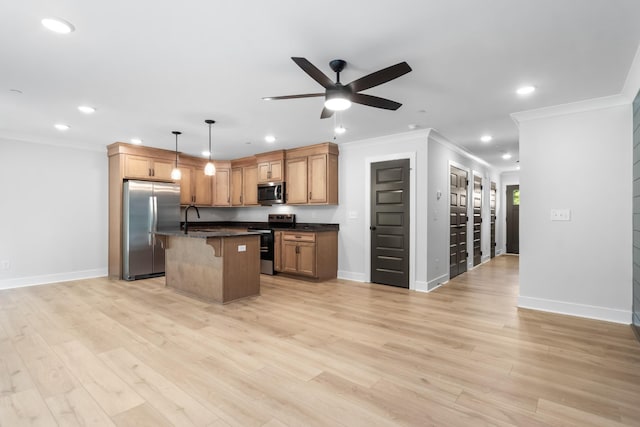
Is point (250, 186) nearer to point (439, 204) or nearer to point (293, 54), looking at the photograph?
point (439, 204)

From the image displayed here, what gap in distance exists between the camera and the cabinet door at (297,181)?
5938 mm

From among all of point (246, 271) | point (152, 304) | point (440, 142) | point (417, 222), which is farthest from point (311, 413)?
point (440, 142)

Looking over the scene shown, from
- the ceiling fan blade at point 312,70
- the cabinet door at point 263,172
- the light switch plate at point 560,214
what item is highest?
the ceiling fan blade at point 312,70

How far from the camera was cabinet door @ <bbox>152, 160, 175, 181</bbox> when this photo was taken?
6.02 meters

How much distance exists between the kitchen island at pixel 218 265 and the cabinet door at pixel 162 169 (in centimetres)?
186

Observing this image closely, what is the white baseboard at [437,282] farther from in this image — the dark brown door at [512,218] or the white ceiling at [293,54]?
the dark brown door at [512,218]

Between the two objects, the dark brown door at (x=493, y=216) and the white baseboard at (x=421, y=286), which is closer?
the white baseboard at (x=421, y=286)

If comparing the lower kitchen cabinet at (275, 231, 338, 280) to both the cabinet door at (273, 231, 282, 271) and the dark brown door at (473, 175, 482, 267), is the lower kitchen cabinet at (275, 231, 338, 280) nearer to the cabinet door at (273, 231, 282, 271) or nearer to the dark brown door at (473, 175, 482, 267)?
the cabinet door at (273, 231, 282, 271)

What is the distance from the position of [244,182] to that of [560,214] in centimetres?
566

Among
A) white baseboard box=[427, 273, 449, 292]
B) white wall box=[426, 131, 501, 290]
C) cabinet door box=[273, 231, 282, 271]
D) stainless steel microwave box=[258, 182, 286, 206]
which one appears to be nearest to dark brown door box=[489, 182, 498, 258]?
white wall box=[426, 131, 501, 290]

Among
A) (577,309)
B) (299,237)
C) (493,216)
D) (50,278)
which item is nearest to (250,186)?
(299,237)

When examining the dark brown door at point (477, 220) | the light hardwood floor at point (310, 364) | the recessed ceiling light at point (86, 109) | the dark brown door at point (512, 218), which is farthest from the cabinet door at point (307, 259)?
the dark brown door at point (512, 218)

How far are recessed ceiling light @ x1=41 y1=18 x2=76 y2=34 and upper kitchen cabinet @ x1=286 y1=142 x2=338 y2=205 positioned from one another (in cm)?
390

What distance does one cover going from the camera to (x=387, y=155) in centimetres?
527
